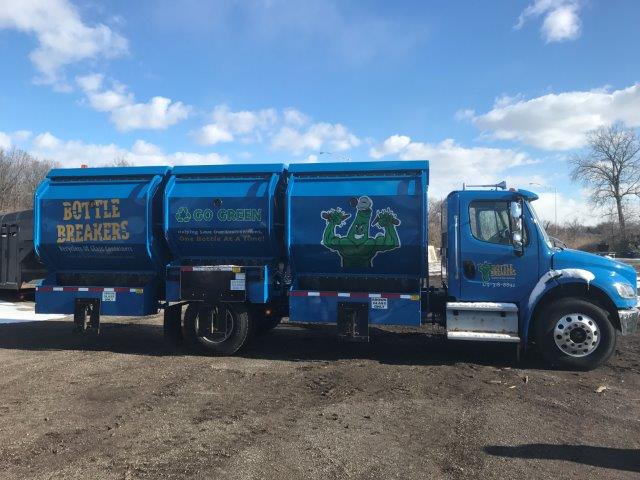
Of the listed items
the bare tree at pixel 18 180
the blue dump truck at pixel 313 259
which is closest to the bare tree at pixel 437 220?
the blue dump truck at pixel 313 259

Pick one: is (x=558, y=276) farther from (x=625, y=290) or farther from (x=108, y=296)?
(x=108, y=296)

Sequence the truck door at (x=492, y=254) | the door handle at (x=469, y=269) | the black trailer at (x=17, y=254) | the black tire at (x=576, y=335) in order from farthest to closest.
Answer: the black trailer at (x=17, y=254) → the door handle at (x=469, y=269) → the truck door at (x=492, y=254) → the black tire at (x=576, y=335)

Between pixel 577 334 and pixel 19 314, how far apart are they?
1283cm

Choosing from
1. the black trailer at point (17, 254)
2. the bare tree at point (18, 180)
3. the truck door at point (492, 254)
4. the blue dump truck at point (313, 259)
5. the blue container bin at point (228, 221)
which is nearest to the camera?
the blue dump truck at point (313, 259)

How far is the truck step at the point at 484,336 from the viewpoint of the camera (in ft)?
24.8

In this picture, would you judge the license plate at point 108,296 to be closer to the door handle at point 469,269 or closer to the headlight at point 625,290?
the door handle at point 469,269

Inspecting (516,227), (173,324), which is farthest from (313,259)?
(516,227)

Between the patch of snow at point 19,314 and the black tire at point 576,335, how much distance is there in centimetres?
1031

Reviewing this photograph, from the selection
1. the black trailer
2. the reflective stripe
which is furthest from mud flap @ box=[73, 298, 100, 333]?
the reflective stripe

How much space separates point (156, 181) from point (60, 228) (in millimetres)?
1974

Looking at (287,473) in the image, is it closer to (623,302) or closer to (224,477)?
Result: (224,477)

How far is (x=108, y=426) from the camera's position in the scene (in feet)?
16.9

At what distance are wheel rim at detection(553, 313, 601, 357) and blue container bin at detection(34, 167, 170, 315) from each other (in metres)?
6.61

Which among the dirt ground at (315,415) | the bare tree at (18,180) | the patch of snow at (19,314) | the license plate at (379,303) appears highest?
the bare tree at (18,180)
